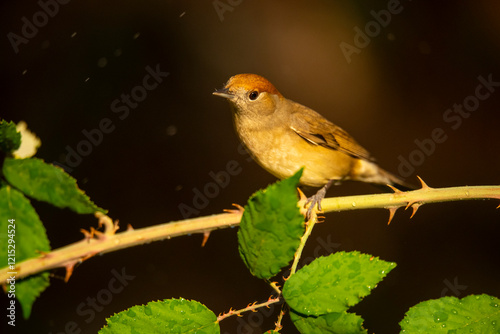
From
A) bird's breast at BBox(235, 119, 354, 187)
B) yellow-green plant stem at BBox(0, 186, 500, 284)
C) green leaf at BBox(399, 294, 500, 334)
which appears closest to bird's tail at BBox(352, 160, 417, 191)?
bird's breast at BBox(235, 119, 354, 187)

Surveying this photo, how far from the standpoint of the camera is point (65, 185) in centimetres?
64

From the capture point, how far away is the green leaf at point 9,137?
0.67 m

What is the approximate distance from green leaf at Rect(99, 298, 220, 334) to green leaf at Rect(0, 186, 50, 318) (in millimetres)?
126

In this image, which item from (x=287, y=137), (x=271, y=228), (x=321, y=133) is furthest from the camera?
(x=321, y=133)

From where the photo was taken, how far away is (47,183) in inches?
25.7

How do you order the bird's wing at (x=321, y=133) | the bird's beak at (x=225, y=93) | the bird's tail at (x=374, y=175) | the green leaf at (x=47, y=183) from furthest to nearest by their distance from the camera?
the bird's tail at (x=374, y=175), the bird's wing at (x=321, y=133), the bird's beak at (x=225, y=93), the green leaf at (x=47, y=183)

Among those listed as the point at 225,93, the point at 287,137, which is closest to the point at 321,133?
the point at 287,137

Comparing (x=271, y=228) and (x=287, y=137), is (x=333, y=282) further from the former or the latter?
(x=287, y=137)

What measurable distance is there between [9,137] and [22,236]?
6.0 inches

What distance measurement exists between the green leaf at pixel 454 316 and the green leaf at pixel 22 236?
0.54m

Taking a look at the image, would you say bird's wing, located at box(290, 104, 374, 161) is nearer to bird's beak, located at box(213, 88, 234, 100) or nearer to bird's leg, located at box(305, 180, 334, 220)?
bird's leg, located at box(305, 180, 334, 220)

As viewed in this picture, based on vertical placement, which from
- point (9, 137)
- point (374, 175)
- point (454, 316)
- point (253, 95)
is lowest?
point (374, 175)

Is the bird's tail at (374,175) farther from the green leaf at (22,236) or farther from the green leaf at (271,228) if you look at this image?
the green leaf at (22,236)

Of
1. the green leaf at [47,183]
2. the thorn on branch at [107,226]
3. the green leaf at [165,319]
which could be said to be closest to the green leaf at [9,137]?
the green leaf at [47,183]
